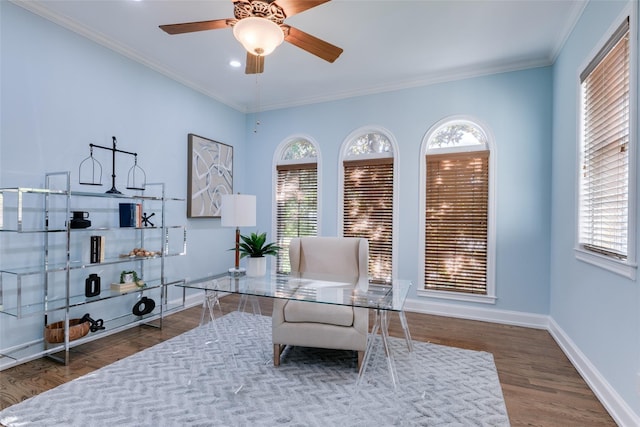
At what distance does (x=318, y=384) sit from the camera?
2.27 m

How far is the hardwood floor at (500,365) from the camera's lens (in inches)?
79.0

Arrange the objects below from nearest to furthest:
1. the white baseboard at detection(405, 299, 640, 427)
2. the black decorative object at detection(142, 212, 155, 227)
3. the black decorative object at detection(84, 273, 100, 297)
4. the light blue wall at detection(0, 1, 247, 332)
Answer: the white baseboard at detection(405, 299, 640, 427)
the light blue wall at detection(0, 1, 247, 332)
the black decorative object at detection(84, 273, 100, 297)
the black decorative object at detection(142, 212, 155, 227)

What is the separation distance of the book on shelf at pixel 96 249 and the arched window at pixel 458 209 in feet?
11.4

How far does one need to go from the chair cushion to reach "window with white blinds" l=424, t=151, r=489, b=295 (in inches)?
76.0

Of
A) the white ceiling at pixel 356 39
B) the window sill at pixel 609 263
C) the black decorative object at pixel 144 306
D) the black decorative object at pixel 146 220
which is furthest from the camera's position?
the black decorative object at pixel 146 220

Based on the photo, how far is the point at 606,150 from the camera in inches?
86.4

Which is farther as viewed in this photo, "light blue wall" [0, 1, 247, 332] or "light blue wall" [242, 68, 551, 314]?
"light blue wall" [242, 68, 551, 314]

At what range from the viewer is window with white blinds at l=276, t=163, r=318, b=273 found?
4.65 m

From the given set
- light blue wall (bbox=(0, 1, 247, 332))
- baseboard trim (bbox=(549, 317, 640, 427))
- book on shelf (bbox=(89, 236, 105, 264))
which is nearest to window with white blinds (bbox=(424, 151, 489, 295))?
baseboard trim (bbox=(549, 317, 640, 427))

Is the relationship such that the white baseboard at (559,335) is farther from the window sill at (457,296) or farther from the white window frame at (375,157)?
the white window frame at (375,157)

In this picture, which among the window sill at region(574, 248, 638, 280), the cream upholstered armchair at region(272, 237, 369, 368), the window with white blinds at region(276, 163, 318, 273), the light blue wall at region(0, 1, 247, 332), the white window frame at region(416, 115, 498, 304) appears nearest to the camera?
the window sill at region(574, 248, 638, 280)

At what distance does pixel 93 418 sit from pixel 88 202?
1.94 metres

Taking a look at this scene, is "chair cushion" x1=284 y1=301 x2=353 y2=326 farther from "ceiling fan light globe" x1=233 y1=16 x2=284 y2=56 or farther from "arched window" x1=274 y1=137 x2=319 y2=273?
"arched window" x1=274 y1=137 x2=319 y2=273

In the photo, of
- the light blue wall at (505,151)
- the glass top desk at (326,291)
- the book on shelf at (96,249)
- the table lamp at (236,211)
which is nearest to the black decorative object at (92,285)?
the book on shelf at (96,249)
